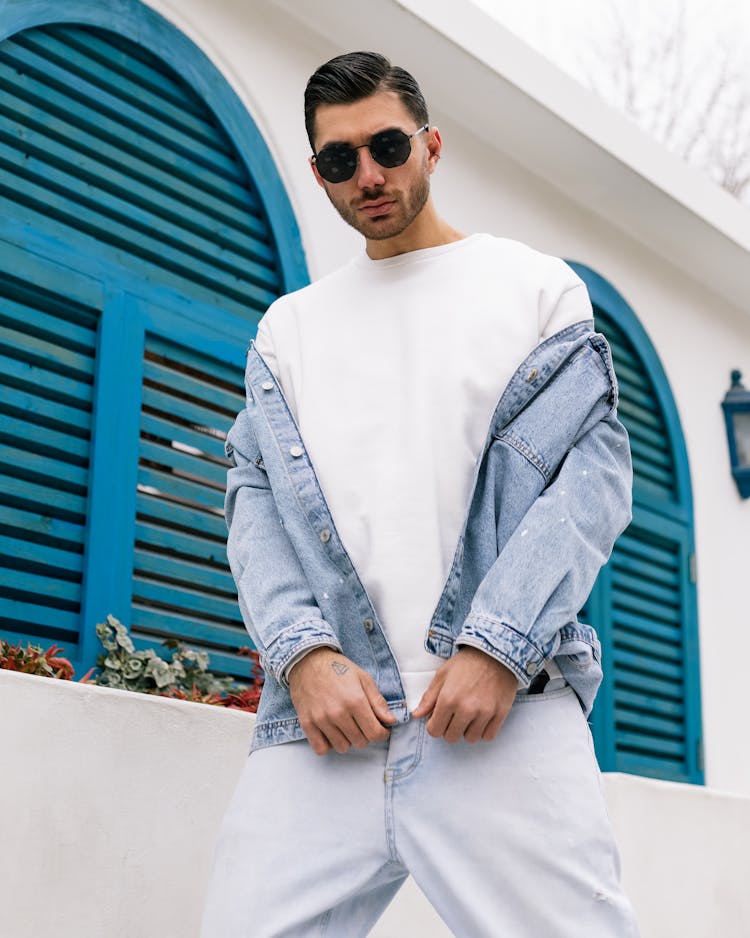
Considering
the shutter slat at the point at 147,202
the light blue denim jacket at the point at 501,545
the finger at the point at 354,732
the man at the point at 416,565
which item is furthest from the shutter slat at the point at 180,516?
the finger at the point at 354,732

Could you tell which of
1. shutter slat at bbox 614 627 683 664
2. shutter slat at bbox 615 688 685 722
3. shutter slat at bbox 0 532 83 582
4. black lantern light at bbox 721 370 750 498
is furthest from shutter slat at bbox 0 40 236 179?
black lantern light at bbox 721 370 750 498

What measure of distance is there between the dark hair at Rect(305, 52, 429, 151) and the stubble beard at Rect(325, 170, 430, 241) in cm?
12

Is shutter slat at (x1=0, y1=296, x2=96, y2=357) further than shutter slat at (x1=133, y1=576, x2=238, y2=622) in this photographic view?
No

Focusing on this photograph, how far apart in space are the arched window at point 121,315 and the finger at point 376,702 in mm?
1780

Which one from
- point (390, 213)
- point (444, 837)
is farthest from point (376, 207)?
point (444, 837)

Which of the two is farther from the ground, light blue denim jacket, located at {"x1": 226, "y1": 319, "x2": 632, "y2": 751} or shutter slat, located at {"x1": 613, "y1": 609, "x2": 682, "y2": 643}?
light blue denim jacket, located at {"x1": 226, "y1": 319, "x2": 632, "y2": 751}

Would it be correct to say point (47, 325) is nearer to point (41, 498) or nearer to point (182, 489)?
point (41, 498)

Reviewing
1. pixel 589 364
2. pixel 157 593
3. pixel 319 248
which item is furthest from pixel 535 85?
pixel 589 364

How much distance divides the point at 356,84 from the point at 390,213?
21 cm

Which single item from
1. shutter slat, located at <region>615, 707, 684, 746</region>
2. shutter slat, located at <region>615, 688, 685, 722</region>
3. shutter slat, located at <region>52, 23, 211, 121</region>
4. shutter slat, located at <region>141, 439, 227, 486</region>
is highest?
shutter slat, located at <region>52, 23, 211, 121</region>

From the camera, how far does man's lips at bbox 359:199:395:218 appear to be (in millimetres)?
2193

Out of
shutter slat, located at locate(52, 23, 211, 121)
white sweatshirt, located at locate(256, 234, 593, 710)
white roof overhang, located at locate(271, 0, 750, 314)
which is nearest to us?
white sweatshirt, located at locate(256, 234, 593, 710)

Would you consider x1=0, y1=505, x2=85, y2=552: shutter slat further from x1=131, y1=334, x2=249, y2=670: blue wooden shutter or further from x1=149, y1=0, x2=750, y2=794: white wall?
x1=149, y1=0, x2=750, y2=794: white wall

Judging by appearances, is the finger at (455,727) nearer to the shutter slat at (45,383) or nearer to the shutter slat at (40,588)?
the shutter slat at (40,588)
